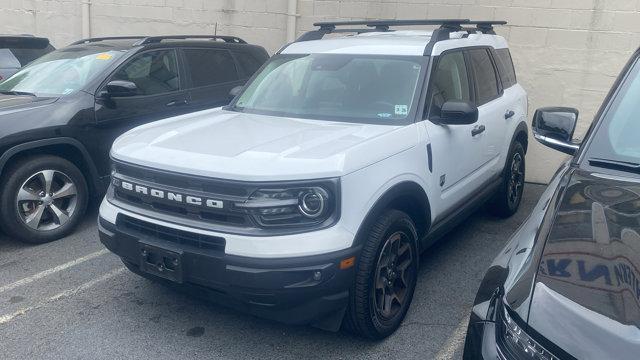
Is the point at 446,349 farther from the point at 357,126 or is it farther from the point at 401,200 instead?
the point at 357,126

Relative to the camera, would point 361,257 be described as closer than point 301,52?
Yes

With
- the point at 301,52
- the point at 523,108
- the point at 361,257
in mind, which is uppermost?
the point at 301,52

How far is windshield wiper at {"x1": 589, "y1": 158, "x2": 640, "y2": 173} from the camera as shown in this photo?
282 cm

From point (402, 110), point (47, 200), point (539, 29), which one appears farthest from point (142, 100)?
point (539, 29)

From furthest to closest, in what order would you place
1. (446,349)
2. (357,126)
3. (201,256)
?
(357,126)
(446,349)
(201,256)

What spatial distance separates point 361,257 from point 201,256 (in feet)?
2.85

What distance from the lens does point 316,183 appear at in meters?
3.15

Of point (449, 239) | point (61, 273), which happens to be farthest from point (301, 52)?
point (61, 273)

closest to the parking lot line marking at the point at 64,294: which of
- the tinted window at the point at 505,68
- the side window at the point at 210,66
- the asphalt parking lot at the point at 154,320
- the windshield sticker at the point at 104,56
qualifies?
the asphalt parking lot at the point at 154,320

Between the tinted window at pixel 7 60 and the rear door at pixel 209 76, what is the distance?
2698mm

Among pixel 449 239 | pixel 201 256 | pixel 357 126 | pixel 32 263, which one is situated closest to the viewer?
pixel 201 256

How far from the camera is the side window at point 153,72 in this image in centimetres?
593

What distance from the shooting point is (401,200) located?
149 inches

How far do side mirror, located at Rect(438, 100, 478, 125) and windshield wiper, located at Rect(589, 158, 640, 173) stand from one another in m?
1.19
